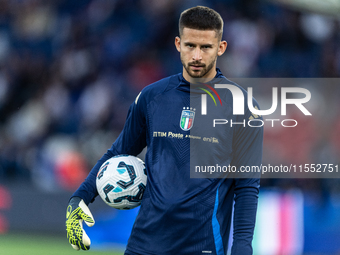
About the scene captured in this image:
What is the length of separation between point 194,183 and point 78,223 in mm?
752

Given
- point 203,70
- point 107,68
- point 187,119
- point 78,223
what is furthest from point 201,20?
point 107,68

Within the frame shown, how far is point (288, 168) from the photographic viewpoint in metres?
8.71

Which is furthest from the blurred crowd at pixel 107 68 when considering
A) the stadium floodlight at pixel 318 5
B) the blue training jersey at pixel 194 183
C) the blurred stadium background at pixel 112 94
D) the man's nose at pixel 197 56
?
the man's nose at pixel 197 56

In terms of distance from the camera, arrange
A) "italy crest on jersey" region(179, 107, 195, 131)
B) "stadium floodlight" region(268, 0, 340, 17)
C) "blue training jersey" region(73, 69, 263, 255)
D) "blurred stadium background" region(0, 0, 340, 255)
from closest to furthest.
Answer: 1. "blue training jersey" region(73, 69, 263, 255)
2. "italy crest on jersey" region(179, 107, 195, 131)
3. "blurred stadium background" region(0, 0, 340, 255)
4. "stadium floodlight" region(268, 0, 340, 17)

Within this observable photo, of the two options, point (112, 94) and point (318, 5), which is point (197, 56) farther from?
point (112, 94)

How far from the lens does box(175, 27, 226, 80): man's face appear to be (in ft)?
10.4

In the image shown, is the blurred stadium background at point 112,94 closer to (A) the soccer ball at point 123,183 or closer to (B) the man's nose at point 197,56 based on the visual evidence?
(A) the soccer ball at point 123,183

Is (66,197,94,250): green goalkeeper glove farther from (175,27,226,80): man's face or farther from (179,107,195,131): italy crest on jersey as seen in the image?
(175,27,226,80): man's face

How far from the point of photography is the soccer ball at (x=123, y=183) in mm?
3320

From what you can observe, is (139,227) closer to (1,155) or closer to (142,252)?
(142,252)

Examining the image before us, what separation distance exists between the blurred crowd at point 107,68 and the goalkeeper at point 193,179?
18.3 ft

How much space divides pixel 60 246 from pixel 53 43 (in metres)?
5.83

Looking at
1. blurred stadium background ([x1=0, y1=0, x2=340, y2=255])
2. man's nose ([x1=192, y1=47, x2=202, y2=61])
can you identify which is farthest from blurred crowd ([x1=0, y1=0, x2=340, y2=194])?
man's nose ([x1=192, y1=47, x2=202, y2=61])

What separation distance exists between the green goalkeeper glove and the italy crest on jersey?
2.59 ft
